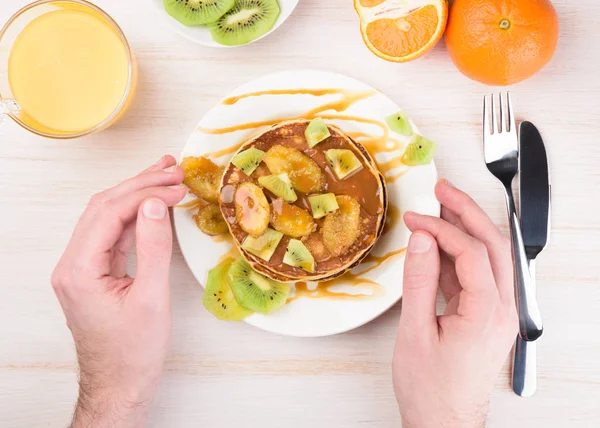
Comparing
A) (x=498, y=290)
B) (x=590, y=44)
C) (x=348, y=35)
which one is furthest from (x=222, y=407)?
(x=590, y=44)

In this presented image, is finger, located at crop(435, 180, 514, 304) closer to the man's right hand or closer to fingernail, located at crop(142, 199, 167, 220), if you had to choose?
the man's right hand

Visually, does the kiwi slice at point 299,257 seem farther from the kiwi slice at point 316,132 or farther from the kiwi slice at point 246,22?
the kiwi slice at point 246,22

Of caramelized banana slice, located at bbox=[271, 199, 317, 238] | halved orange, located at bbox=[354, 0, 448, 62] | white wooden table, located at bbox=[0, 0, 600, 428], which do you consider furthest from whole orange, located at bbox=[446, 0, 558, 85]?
caramelized banana slice, located at bbox=[271, 199, 317, 238]

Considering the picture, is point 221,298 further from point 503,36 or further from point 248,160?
point 503,36

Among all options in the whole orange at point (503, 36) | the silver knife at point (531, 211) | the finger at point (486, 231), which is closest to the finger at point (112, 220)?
the finger at point (486, 231)

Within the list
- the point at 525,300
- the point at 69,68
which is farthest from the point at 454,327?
the point at 69,68

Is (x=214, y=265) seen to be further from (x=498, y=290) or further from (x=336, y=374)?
(x=498, y=290)
